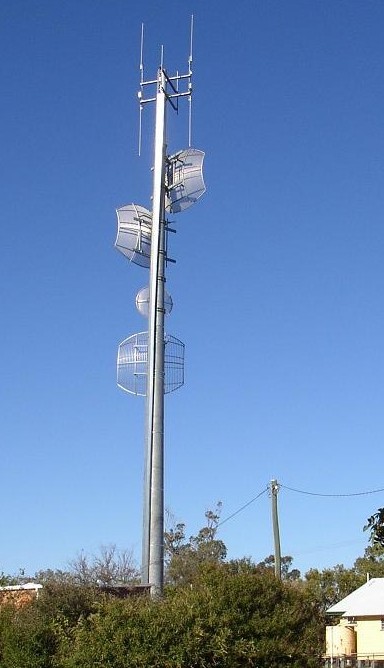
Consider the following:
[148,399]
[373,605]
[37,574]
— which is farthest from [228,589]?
[373,605]

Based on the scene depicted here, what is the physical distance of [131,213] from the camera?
104 ft

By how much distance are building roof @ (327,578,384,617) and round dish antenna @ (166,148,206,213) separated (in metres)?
24.5

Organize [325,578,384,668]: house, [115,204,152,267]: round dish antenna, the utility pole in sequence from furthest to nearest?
[325,578,384,668]: house → the utility pole → [115,204,152,267]: round dish antenna

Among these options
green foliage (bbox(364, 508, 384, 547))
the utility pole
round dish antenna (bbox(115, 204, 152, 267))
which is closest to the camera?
green foliage (bbox(364, 508, 384, 547))

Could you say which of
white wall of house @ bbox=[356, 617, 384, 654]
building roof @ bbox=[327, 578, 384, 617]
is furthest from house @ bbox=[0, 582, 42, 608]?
white wall of house @ bbox=[356, 617, 384, 654]

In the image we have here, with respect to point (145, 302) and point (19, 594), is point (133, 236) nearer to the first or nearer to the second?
point (145, 302)

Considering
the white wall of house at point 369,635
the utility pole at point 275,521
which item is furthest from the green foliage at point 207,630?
the white wall of house at point 369,635

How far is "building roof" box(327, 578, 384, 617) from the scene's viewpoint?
45.9 m

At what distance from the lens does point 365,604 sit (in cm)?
4712

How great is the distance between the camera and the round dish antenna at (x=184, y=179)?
3139 cm

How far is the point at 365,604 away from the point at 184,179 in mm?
26186

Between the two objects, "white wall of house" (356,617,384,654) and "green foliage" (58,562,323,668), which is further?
"white wall of house" (356,617,384,654)

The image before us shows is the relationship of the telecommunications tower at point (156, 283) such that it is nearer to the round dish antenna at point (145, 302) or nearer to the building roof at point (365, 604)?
the round dish antenna at point (145, 302)

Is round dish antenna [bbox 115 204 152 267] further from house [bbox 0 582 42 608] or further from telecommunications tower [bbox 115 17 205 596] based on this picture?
house [bbox 0 582 42 608]
